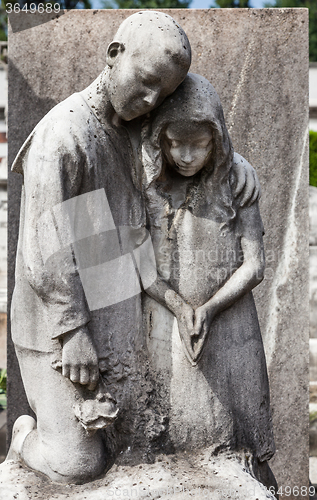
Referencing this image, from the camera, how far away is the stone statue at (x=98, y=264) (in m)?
2.21

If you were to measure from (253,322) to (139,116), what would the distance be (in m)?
0.89

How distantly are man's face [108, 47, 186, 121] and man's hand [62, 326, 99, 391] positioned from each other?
2.54 ft

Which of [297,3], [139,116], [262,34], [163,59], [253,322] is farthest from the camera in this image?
[297,3]

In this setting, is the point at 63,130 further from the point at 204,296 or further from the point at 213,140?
the point at 204,296

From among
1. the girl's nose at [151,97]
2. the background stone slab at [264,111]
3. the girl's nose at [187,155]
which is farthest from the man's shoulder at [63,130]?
the background stone slab at [264,111]

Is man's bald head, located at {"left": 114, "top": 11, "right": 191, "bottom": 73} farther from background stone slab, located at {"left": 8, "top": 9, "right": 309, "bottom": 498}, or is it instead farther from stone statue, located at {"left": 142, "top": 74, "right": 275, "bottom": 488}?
background stone slab, located at {"left": 8, "top": 9, "right": 309, "bottom": 498}

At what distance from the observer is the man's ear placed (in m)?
2.22

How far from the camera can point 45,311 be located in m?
2.28

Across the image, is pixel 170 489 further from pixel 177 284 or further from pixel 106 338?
pixel 177 284

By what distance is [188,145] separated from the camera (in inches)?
91.8

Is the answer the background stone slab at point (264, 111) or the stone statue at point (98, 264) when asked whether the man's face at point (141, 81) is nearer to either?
the stone statue at point (98, 264)

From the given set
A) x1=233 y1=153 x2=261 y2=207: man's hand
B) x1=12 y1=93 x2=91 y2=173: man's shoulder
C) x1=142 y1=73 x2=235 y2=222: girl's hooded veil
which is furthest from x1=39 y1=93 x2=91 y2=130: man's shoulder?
x1=233 y1=153 x2=261 y2=207: man's hand

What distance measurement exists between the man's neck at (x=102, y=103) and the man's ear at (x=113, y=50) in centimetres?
7

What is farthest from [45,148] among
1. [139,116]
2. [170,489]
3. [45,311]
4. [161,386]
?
[170,489]
